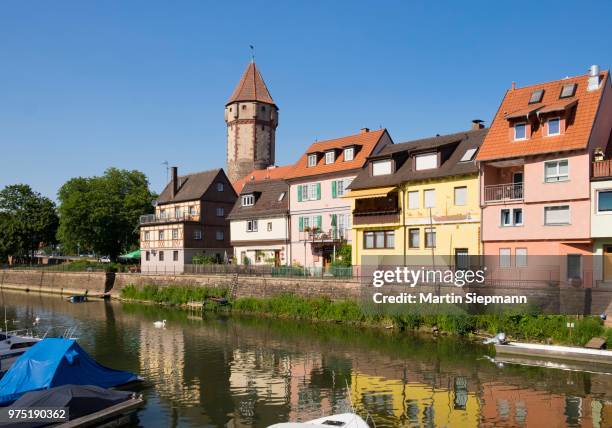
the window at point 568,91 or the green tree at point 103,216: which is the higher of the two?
the window at point 568,91

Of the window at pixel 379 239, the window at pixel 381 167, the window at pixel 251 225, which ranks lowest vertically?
the window at pixel 379 239

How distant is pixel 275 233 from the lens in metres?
57.3

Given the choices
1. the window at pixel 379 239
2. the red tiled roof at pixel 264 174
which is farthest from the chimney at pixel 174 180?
the window at pixel 379 239

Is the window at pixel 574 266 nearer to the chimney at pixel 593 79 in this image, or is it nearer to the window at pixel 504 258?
the window at pixel 504 258

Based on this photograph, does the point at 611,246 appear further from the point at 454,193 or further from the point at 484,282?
the point at 454,193

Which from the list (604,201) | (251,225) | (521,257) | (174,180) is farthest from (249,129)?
(604,201)

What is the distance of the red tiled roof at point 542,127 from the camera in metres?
34.0

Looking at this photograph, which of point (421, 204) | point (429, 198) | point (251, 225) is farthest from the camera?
point (251, 225)

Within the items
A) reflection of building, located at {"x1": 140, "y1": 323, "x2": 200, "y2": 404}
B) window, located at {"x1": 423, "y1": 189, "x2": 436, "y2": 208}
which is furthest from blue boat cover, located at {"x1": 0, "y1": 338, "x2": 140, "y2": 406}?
window, located at {"x1": 423, "y1": 189, "x2": 436, "y2": 208}

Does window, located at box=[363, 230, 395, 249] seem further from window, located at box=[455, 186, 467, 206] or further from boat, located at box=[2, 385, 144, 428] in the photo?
boat, located at box=[2, 385, 144, 428]

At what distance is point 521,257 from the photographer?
118 feet

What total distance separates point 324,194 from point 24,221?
7687 cm

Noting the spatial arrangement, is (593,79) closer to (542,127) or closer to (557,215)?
(542,127)

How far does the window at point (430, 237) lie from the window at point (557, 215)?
8.72 m
